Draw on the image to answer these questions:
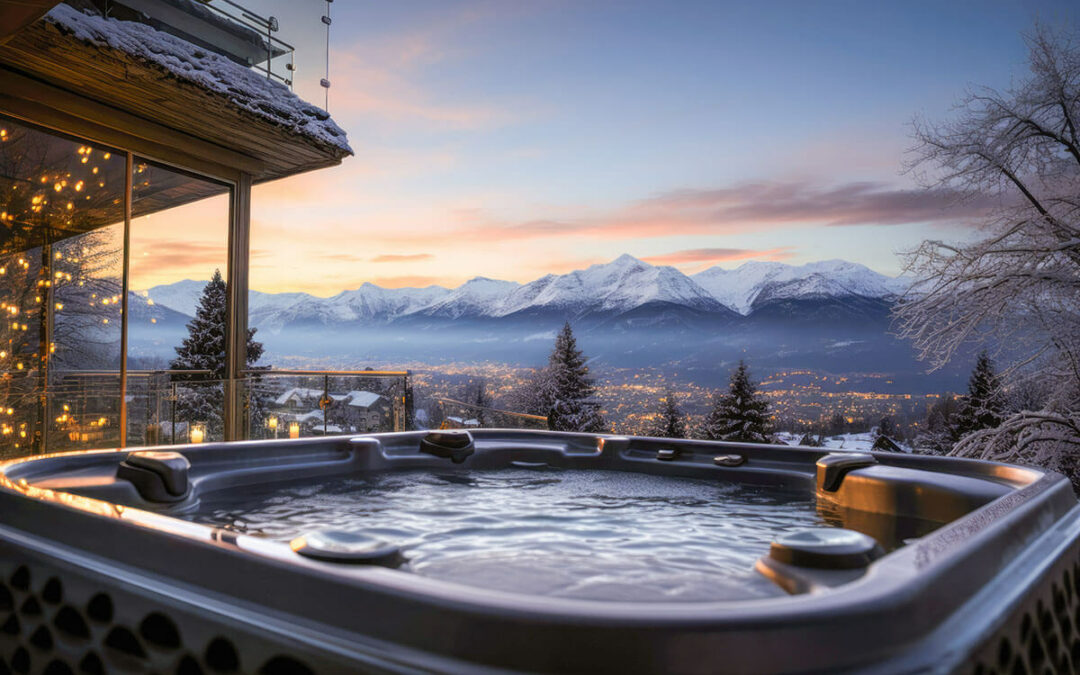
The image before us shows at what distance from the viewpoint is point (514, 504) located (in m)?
1.84

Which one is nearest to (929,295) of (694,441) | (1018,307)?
(1018,307)

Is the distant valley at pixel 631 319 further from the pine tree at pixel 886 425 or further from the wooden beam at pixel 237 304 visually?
the wooden beam at pixel 237 304

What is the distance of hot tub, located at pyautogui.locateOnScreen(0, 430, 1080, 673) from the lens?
1.72 ft

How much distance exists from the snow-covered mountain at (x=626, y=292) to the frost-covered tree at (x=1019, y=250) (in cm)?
1387

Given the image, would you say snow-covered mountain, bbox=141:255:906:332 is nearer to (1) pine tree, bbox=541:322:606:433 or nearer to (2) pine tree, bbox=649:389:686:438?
(1) pine tree, bbox=541:322:606:433

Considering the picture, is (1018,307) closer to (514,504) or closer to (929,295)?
(929,295)

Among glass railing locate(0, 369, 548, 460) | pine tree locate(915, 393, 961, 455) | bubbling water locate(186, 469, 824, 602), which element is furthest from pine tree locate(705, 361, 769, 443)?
bubbling water locate(186, 469, 824, 602)

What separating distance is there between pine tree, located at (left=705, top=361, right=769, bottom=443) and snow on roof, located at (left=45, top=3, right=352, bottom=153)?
49.2ft

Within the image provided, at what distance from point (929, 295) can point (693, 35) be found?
12.2 feet

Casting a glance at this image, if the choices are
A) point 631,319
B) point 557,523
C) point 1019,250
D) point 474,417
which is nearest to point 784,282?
point 631,319

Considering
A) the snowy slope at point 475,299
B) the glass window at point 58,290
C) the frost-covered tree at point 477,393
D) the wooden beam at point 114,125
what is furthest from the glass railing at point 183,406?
the snowy slope at point 475,299

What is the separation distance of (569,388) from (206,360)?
15.2 m

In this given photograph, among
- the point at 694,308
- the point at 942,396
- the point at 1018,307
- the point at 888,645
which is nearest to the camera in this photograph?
the point at 888,645

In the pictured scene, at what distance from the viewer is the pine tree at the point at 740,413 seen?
57.7ft
